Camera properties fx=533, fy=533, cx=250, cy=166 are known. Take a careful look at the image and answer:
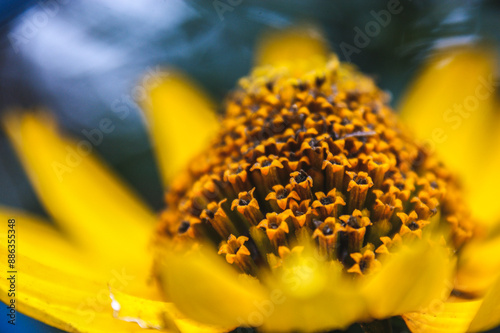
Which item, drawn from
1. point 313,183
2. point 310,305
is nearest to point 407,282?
point 310,305

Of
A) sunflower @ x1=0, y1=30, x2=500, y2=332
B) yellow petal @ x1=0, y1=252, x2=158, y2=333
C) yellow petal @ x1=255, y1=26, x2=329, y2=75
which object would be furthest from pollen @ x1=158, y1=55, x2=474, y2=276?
yellow petal @ x1=255, y1=26, x2=329, y2=75

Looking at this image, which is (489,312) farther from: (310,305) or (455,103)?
(455,103)

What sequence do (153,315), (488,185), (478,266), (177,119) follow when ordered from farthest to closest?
1. (177,119)
2. (488,185)
3. (478,266)
4. (153,315)

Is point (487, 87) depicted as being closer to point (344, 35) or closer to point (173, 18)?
point (344, 35)

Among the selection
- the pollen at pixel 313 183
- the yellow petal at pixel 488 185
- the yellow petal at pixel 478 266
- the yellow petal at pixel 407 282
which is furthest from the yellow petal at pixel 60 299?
the yellow petal at pixel 488 185

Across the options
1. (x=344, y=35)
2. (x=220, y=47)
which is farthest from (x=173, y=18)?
(x=344, y=35)
